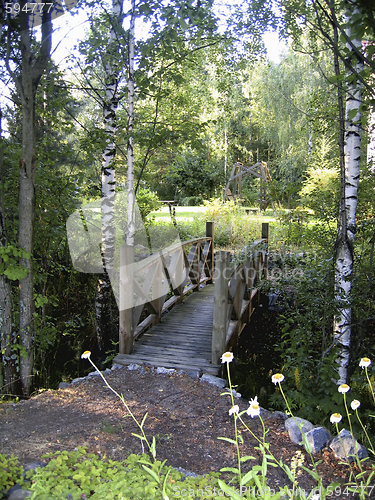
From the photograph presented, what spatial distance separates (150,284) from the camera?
4664 mm

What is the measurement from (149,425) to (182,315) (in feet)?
8.86

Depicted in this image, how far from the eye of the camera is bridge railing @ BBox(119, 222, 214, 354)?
13.6 ft

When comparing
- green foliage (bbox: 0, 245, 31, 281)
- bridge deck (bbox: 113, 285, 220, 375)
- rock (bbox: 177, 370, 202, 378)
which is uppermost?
green foliage (bbox: 0, 245, 31, 281)

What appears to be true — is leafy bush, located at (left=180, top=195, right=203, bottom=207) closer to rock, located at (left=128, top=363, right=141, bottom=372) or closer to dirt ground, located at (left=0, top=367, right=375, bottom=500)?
rock, located at (left=128, top=363, right=141, bottom=372)

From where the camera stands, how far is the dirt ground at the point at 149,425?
2.48m

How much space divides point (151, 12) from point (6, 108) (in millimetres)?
2459

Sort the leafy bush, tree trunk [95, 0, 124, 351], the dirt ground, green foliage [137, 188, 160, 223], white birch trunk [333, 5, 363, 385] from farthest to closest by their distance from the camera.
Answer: the leafy bush, green foliage [137, 188, 160, 223], tree trunk [95, 0, 124, 351], white birch trunk [333, 5, 363, 385], the dirt ground

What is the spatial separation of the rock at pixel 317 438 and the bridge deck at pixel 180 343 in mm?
1271

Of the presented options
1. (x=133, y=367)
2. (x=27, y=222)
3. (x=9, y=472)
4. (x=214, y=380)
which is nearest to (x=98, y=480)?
(x=9, y=472)

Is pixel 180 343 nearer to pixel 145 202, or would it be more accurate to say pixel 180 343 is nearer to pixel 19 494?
pixel 19 494

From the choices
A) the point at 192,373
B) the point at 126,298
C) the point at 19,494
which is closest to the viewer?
the point at 19,494

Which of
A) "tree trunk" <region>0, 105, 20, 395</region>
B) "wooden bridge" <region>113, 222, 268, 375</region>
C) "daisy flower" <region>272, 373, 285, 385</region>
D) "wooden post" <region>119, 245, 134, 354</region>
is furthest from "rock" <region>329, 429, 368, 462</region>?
"tree trunk" <region>0, 105, 20, 395</region>

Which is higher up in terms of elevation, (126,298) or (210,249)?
(210,249)

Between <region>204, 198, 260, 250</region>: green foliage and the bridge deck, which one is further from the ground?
<region>204, 198, 260, 250</region>: green foliage
